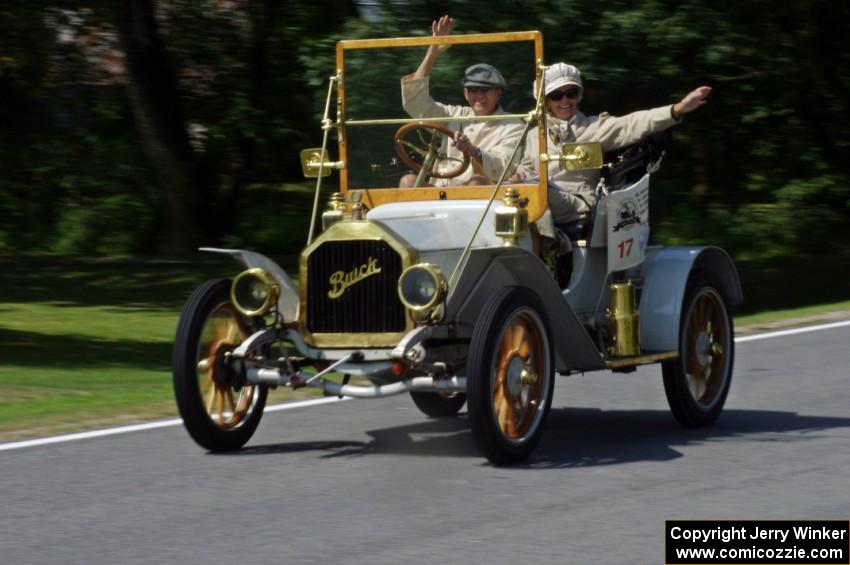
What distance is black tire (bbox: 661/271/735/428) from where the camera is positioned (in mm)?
Result: 9367

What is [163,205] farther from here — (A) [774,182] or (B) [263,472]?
(B) [263,472]

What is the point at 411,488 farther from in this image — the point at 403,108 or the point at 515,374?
the point at 403,108

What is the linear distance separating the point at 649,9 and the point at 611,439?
31.7 feet

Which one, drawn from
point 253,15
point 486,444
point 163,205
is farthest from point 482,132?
point 163,205

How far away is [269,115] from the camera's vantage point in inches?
974

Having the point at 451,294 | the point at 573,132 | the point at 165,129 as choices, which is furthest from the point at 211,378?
the point at 165,129

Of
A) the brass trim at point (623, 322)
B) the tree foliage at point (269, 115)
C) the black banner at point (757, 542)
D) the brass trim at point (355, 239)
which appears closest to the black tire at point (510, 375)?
the brass trim at point (355, 239)

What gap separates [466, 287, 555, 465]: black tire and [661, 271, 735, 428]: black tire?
1.25 metres

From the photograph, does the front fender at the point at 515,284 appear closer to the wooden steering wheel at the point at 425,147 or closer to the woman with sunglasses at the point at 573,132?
the woman with sunglasses at the point at 573,132

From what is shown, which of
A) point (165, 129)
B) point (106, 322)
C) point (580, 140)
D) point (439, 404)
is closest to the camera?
point (580, 140)

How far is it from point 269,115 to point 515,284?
1673 cm

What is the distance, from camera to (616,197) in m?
9.27

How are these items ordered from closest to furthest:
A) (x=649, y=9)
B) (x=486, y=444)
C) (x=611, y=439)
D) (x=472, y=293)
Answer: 1. (x=486, y=444)
2. (x=472, y=293)
3. (x=611, y=439)
4. (x=649, y=9)

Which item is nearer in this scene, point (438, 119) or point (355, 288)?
point (355, 288)
